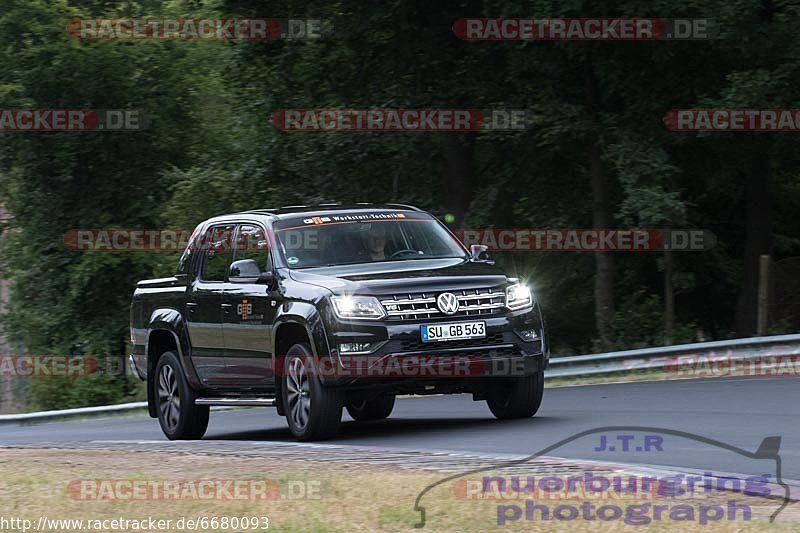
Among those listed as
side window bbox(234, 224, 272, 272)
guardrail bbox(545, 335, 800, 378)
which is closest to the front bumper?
side window bbox(234, 224, 272, 272)

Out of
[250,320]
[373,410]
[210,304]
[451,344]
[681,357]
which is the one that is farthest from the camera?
[681,357]

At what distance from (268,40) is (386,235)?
14.1m

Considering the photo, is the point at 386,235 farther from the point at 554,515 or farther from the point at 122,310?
the point at 122,310

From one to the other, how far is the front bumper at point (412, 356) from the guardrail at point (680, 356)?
18.5ft

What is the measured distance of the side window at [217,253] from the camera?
535 inches

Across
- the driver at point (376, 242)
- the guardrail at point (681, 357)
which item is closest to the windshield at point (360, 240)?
the driver at point (376, 242)

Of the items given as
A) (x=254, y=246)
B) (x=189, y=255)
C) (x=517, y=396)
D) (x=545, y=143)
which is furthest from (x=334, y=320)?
(x=545, y=143)

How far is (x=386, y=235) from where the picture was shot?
43.3 feet

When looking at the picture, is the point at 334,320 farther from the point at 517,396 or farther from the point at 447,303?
the point at 517,396

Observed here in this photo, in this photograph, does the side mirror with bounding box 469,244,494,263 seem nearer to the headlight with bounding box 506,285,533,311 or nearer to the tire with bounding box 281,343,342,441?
the headlight with bounding box 506,285,533,311

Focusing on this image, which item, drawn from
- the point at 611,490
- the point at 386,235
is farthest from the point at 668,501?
the point at 386,235

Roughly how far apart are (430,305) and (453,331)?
0.91 feet

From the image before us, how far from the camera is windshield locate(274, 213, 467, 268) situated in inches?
501

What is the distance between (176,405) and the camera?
1425 centimetres
